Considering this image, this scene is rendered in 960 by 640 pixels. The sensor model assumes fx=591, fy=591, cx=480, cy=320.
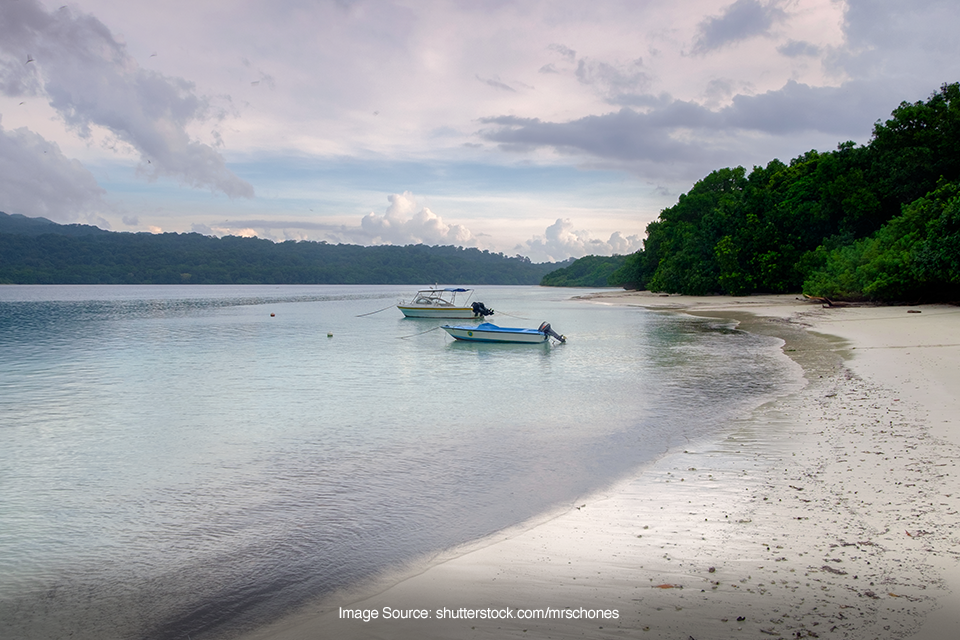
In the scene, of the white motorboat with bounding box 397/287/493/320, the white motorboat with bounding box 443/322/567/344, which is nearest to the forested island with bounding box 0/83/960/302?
the white motorboat with bounding box 443/322/567/344

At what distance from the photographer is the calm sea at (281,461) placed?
6188 mm

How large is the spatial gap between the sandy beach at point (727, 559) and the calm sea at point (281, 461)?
850 mm

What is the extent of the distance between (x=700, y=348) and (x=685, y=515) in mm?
21673

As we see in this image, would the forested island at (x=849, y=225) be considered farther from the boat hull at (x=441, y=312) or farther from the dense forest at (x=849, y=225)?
the boat hull at (x=441, y=312)

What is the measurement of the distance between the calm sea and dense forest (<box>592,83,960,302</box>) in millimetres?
17547

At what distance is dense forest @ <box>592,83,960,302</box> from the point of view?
117ft

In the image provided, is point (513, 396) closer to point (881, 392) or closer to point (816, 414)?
point (816, 414)

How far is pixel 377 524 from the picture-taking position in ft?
25.2

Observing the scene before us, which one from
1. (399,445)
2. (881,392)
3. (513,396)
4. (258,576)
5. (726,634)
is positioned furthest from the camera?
(513,396)

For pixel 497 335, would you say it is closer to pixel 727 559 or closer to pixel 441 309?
pixel 441 309

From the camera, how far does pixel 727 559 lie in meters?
5.63

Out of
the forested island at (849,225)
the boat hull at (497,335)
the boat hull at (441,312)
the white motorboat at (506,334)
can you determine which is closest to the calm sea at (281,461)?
the white motorboat at (506,334)

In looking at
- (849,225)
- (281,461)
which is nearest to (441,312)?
(849,225)

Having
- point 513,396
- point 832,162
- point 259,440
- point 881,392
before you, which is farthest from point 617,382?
point 832,162
